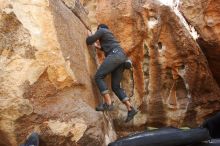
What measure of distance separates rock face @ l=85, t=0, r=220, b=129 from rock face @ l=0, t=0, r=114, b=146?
133 inches

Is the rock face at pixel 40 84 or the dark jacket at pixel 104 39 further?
the dark jacket at pixel 104 39

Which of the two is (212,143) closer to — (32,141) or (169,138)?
(169,138)

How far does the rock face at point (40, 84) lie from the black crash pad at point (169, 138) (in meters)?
0.58

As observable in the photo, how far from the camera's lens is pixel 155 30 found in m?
9.07

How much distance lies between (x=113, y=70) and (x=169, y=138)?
6.33ft

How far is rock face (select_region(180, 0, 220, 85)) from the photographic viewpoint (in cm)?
934

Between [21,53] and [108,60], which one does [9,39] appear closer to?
[21,53]

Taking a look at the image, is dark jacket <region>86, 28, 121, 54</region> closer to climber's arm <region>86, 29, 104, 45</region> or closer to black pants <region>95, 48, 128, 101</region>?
climber's arm <region>86, 29, 104, 45</region>

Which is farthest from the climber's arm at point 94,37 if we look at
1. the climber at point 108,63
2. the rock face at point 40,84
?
the rock face at point 40,84

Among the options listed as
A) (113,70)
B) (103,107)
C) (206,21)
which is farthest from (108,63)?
(206,21)

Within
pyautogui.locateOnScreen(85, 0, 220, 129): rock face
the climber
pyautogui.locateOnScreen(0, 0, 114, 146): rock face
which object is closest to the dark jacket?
the climber

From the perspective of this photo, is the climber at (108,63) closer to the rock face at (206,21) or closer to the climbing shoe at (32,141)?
the climbing shoe at (32,141)

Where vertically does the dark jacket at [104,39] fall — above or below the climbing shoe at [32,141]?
above

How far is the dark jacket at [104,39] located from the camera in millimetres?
6531
